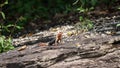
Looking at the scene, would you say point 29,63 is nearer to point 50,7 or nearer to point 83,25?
point 83,25

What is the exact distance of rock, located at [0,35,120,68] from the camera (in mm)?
4656

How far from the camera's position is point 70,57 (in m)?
4.72

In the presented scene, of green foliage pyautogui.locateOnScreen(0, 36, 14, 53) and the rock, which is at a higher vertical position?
green foliage pyautogui.locateOnScreen(0, 36, 14, 53)

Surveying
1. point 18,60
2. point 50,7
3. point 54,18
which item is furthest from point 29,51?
point 50,7

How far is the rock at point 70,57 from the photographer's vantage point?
4.66 meters

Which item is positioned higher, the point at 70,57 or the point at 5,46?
the point at 5,46

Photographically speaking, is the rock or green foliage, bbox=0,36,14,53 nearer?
the rock


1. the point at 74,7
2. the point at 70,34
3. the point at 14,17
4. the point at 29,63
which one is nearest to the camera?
the point at 29,63

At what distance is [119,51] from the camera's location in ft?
15.7

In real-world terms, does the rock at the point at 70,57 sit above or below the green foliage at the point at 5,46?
below

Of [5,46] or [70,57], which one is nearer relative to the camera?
[70,57]

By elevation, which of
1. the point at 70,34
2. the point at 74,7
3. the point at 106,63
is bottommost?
the point at 106,63

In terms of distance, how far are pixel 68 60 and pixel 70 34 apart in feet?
3.43

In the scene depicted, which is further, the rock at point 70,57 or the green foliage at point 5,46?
the green foliage at point 5,46
